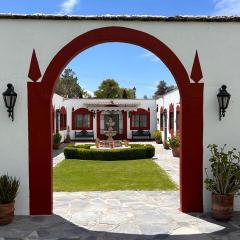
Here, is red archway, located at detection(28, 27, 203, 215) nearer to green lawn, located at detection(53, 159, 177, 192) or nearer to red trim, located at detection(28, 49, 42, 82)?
red trim, located at detection(28, 49, 42, 82)

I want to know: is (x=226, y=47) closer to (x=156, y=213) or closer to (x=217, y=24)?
(x=217, y=24)

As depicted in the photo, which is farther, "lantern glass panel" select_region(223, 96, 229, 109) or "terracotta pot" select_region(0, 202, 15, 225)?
"lantern glass panel" select_region(223, 96, 229, 109)

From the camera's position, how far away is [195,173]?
7.48 metres

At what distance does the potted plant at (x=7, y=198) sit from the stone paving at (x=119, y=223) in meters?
0.16

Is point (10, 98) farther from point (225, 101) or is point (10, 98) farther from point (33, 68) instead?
point (225, 101)

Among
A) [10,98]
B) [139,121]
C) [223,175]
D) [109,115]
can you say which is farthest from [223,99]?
[109,115]

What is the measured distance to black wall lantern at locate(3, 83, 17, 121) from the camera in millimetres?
7066

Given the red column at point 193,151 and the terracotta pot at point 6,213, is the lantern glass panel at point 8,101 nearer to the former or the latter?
the terracotta pot at point 6,213

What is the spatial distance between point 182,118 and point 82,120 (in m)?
24.4

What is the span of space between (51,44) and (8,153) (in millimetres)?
2401

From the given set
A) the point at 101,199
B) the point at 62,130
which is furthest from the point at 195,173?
the point at 62,130

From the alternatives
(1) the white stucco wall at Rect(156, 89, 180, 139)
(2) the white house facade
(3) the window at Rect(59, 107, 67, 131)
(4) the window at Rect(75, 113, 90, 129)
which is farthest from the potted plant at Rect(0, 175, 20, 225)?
(4) the window at Rect(75, 113, 90, 129)

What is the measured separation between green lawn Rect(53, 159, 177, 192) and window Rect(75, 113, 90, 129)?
1518 centimetres

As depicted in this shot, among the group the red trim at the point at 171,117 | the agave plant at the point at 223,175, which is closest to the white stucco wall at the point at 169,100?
the red trim at the point at 171,117
